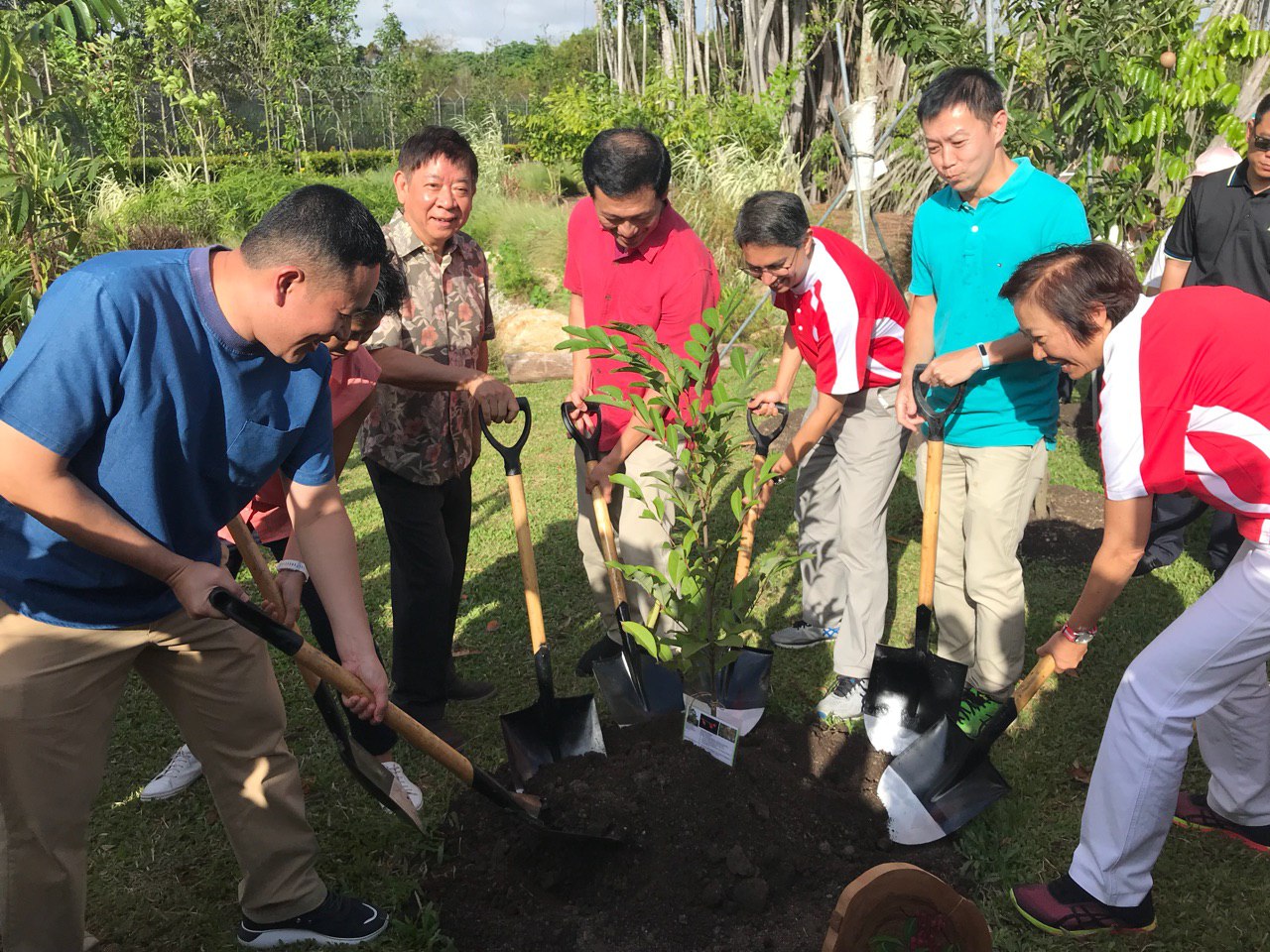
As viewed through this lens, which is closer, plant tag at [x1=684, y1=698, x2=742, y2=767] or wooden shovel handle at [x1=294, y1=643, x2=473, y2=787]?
wooden shovel handle at [x1=294, y1=643, x2=473, y2=787]

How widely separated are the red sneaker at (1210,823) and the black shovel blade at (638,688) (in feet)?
5.51

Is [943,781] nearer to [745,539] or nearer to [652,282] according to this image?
[745,539]

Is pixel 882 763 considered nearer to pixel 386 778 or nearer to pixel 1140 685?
pixel 1140 685

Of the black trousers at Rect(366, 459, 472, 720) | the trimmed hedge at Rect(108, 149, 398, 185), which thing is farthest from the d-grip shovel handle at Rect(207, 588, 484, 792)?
the trimmed hedge at Rect(108, 149, 398, 185)

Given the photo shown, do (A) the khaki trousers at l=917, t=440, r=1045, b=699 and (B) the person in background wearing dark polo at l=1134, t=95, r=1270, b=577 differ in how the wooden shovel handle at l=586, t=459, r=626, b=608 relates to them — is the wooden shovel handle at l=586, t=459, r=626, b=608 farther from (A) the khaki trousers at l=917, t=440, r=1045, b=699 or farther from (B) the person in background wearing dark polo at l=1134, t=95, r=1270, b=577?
(B) the person in background wearing dark polo at l=1134, t=95, r=1270, b=577

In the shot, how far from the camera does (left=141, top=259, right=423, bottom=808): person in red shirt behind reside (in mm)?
2781

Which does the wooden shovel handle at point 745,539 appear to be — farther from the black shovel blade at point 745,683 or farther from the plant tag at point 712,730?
the plant tag at point 712,730

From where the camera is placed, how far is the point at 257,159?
1717 cm

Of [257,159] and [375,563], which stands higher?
[257,159]

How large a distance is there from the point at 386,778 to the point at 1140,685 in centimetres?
203

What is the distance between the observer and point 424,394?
3391 millimetres

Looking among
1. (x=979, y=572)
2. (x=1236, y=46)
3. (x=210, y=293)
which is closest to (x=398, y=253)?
(x=210, y=293)

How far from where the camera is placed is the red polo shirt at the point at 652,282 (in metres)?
3.53

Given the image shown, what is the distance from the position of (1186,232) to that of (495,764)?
13.1 ft
